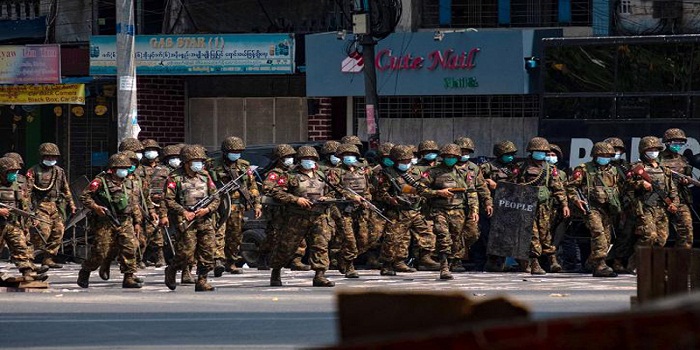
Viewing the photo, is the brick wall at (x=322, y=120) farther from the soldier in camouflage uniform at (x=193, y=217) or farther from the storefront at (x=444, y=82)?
the soldier in camouflage uniform at (x=193, y=217)

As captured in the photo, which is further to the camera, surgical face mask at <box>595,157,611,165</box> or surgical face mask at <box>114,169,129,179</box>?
surgical face mask at <box>595,157,611,165</box>

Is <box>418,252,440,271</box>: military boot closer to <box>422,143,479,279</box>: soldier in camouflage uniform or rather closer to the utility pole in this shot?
→ <box>422,143,479,279</box>: soldier in camouflage uniform

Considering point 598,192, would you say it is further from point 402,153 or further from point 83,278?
point 83,278

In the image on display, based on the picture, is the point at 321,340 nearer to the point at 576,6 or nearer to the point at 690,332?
the point at 690,332

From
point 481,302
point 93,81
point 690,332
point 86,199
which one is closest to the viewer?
point 690,332

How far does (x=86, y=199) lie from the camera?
19172 mm

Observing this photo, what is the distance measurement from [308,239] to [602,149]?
4.24 meters

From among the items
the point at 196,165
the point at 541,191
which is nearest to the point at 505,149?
the point at 541,191

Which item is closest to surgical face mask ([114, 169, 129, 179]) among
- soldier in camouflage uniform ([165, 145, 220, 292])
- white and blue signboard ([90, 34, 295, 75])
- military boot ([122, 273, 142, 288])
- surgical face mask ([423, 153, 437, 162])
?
soldier in camouflage uniform ([165, 145, 220, 292])

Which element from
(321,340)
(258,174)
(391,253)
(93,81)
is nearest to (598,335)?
(321,340)

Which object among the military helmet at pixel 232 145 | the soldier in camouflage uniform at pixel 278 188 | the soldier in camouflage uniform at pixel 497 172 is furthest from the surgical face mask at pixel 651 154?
the military helmet at pixel 232 145

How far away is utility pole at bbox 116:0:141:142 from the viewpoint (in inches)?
1014

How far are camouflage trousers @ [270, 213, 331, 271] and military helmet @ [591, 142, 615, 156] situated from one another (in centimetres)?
397

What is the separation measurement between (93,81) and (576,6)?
899 cm
